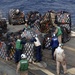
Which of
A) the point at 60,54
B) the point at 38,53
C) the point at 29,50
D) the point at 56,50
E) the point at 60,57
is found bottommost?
the point at 38,53

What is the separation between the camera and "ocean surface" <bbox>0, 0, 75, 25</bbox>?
151 ft

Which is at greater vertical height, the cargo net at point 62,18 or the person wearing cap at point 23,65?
the cargo net at point 62,18

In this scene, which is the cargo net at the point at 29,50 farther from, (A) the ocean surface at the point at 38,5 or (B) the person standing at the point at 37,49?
(A) the ocean surface at the point at 38,5

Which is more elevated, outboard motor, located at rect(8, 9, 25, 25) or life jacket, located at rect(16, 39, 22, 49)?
outboard motor, located at rect(8, 9, 25, 25)

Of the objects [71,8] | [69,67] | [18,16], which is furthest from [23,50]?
[71,8]

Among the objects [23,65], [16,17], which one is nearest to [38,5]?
[16,17]

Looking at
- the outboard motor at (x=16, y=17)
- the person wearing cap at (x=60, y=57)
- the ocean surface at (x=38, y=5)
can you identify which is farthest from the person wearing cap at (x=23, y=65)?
the ocean surface at (x=38, y=5)

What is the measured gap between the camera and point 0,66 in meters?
18.6

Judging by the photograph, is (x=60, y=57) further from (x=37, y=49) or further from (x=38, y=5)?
(x=38, y=5)

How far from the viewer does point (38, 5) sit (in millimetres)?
49125

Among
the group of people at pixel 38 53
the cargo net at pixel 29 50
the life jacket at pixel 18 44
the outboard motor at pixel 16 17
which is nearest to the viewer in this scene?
the group of people at pixel 38 53

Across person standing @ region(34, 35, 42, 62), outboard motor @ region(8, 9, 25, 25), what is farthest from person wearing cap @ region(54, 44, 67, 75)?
outboard motor @ region(8, 9, 25, 25)

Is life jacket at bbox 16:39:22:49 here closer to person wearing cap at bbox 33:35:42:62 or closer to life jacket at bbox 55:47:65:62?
person wearing cap at bbox 33:35:42:62

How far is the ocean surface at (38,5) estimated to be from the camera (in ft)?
151
